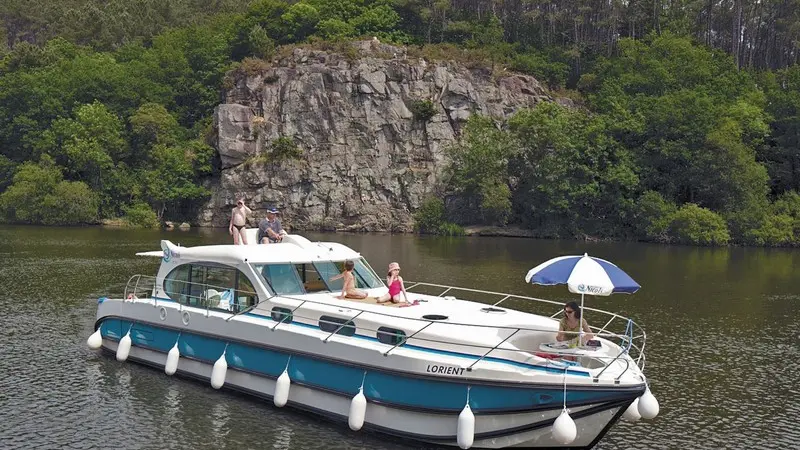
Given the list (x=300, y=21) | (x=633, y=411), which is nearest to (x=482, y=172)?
(x=300, y=21)

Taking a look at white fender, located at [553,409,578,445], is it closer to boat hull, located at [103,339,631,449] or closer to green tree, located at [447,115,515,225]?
boat hull, located at [103,339,631,449]

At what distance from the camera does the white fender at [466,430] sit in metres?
14.6

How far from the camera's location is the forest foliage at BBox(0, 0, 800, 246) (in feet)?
254

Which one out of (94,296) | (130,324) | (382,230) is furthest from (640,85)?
(130,324)

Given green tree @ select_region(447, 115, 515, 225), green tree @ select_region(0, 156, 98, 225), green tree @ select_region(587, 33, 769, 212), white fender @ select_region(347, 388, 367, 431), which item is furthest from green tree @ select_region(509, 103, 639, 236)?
white fender @ select_region(347, 388, 367, 431)

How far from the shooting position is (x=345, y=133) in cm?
8719

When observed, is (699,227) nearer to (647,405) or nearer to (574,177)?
(574,177)

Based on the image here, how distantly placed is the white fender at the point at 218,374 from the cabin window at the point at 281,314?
1.72 m

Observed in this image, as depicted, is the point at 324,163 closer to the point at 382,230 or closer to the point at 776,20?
the point at 382,230

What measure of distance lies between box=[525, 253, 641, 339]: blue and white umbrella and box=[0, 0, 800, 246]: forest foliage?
197 ft

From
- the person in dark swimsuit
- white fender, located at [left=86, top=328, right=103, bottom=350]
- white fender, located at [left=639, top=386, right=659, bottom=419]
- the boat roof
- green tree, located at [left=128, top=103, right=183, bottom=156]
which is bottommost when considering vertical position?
white fender, located at [left=86, top=328, right=103, bottom=350]

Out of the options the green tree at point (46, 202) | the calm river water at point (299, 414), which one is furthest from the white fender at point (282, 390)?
the green tree at point (46, 202)

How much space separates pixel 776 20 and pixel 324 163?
62.3 m

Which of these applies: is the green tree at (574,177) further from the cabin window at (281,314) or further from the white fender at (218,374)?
the white fender at (218,374)
